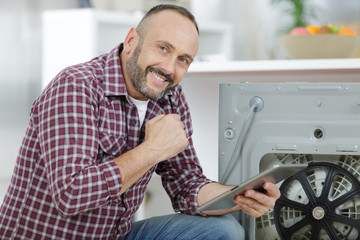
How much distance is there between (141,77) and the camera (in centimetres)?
138

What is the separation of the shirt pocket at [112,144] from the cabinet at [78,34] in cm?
77

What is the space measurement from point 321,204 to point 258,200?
18 centimetres

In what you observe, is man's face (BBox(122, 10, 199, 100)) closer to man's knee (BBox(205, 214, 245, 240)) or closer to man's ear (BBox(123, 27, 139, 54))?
man's ear (BBox(123, 27, 139, 54))

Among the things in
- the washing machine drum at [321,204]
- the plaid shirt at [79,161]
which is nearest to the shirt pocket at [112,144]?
Answer: the plaid shirt at [79,161]

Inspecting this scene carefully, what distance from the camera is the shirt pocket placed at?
1325 millimetres

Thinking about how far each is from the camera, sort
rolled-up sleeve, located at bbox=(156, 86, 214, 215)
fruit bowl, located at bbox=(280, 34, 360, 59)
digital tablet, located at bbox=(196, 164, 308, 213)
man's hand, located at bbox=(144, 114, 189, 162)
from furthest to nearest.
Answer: fruit bowl, located at bbox=(280, 34, 360, 59), rolled-up sleeve, located at bbox=(156, 86, 214, 215), man's hand, located at bbox=(144, 114, 189, 162), digital tablet, located at bbox=(196, 164, 308, 213)

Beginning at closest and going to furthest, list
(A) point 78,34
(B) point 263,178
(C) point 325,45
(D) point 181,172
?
1. (B) point 263,178
2. (D) point 181,172
3. (C) point 325,45
4. (A) point 78,34

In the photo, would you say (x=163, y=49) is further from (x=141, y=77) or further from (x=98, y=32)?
(x=98, y=32)

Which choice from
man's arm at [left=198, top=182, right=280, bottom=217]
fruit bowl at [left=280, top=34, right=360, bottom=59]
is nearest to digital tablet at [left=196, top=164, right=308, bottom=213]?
man's arm at [left=198, top=182, right=280, bottom=217]

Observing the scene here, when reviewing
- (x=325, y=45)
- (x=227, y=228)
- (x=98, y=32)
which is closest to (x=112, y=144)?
(x=227, y=228)

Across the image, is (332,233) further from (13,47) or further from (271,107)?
(13,47)

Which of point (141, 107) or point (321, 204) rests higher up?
point (141, 107)

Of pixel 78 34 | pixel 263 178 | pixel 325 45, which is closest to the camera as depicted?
pixel 263 178

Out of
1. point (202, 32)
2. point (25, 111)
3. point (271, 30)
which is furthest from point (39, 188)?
point (271, 30)
